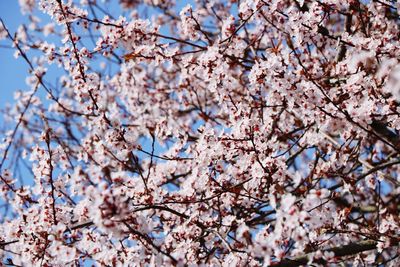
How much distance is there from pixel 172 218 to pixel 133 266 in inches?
41.2

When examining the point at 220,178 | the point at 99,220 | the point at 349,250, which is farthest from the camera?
the point at 220,178

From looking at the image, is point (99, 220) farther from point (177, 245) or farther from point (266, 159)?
point (266, 159)

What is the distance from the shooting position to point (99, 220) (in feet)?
8.55

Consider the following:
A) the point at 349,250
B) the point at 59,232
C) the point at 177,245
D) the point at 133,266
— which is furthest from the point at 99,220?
the point at 349,250

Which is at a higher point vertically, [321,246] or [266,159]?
[266,159]

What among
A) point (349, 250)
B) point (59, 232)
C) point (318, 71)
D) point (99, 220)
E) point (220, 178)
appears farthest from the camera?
point (318, 71)

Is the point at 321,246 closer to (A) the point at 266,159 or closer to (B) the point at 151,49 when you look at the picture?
(A) the point at 266,159

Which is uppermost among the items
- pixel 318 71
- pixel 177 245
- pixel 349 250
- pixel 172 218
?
pixel 318 71

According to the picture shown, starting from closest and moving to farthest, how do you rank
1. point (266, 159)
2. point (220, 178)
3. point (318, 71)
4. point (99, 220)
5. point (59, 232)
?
point (99, 220), point (59, 232), point (266, 159), point (220, 178), point (318, 71)

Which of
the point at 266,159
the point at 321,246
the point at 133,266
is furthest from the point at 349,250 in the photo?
the point at 133,266

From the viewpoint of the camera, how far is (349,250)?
3580 millimetres

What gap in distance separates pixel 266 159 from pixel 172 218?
4.19 ft

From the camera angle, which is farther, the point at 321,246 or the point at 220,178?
the point at 220,178

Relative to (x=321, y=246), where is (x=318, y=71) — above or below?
above
